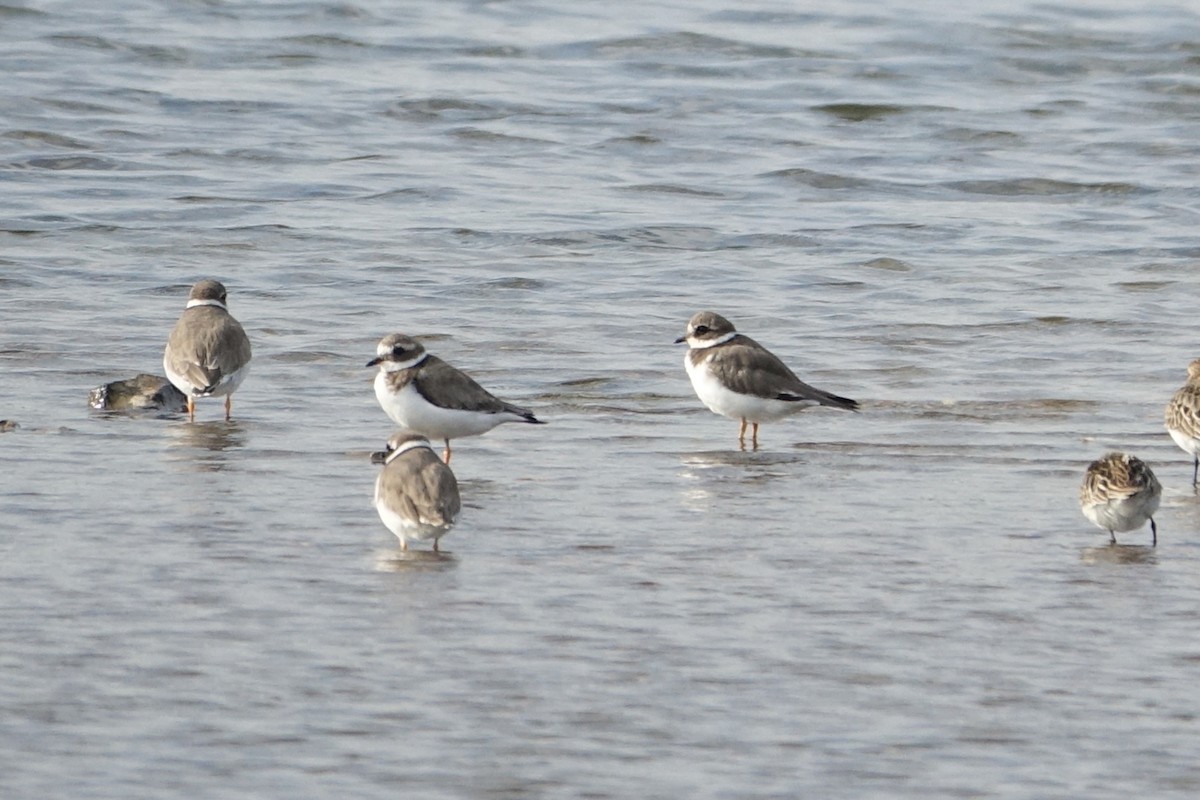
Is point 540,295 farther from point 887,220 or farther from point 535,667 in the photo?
point 535,667

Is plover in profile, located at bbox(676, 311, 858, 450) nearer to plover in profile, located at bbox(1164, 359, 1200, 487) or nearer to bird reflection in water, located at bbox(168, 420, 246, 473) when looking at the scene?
plover in profile, located at bbox(1164, 359, 1200, 487)

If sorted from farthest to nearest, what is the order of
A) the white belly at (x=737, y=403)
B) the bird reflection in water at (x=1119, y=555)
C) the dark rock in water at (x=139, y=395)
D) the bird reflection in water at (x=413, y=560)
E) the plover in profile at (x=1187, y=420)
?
A: 1. the dark rock in water at (x=139, y=395)
2. the white belly at (x=737, y=403)
3. the plover in profile at (x=1187, y=420)
4. the bird reflection in water at (x=1119, y=555)
5. the bird reflection in water at (x=413, y=560)

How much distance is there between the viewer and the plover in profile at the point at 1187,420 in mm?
11727

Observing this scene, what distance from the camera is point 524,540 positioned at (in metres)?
9.94

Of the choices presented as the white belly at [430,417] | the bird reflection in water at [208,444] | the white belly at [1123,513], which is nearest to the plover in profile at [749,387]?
the white belly at [430,417]

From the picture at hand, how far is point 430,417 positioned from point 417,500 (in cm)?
282

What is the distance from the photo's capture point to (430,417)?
12180mm

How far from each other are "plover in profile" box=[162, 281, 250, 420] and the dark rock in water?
8 centimetres

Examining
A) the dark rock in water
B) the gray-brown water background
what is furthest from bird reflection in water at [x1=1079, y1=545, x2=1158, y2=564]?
the dark rock in water

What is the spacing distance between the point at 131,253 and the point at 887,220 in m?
8.14

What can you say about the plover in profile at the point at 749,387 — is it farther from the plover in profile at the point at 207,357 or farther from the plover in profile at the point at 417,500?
the plover in profile at the point at 417,500

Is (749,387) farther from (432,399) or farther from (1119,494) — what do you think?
(1119,494)

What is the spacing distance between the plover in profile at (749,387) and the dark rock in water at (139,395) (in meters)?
3.42

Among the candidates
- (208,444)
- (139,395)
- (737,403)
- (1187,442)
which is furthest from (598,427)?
(1187,442)
